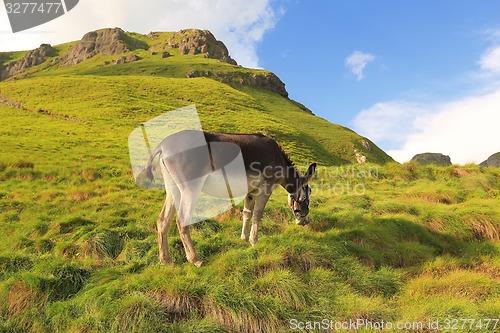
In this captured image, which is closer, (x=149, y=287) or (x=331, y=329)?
(x=331, y=329)

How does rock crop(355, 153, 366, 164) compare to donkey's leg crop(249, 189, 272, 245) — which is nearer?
donkey's leg crop(249, 189, 272, 245)

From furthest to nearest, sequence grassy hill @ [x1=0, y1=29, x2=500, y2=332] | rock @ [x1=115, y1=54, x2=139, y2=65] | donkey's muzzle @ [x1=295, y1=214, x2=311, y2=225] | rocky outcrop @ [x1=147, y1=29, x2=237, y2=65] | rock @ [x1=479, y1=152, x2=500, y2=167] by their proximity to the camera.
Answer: rocky outcrop @ [x1=147, y1=29, x2=237, y2=65], rock @ [x1=115, y1=54, x2=139, y2=65], rock @ [x1=479, y1=152, x2=500, y2=167], donkey's muzzle @ [x1=295, y1=214, x2=311, y2=225], grassy hill @ [x1=0, y1=29, x2=500, y2=332]

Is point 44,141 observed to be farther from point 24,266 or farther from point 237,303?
point 237,303

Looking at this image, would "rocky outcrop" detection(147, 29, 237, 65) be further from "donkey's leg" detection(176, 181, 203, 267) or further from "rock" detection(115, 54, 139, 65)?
"donkey's leg" detection(176, 181, 203, 267)

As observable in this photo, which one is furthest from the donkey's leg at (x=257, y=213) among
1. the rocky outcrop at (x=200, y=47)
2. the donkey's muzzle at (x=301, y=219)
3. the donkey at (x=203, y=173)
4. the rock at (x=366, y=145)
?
the rocky outcrop at (x=200, y=47)

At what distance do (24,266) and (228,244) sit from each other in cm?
511

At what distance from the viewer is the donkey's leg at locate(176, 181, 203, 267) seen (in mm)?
7973

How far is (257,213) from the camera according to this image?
9.46m

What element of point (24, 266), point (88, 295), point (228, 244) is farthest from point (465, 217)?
point (24, 266)

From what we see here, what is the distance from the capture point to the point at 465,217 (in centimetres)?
1205

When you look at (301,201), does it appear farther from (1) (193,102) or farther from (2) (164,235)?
(1) (193,102)

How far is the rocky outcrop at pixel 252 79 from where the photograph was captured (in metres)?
127

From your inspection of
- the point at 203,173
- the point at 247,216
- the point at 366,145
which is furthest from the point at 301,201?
the point at 366,145

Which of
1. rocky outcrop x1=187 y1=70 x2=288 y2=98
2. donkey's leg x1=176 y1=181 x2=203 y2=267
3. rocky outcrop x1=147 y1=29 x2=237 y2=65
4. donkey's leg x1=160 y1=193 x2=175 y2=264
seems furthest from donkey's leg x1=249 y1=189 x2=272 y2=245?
rocky outcrop x1=147 y1=29 x2=237 y2=65
